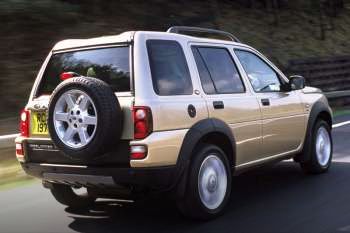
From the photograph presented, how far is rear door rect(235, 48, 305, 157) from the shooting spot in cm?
680

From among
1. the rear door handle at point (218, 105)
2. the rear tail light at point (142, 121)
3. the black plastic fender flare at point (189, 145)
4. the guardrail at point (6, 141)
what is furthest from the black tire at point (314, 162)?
the guardrail at point (6, 141)

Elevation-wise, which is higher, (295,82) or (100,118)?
(295,82)

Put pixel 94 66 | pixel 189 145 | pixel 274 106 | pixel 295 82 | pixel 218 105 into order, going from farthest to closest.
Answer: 1. pixel 295 82
2. pixel 274 106
3. pixel 218 105
4. pixel 94 66
5. pixel 189 145

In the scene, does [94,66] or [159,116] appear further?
[94,66]

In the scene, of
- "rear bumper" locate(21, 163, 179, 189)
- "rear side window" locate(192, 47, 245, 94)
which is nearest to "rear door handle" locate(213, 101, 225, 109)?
"rear side window" locate(192, 47, 245, 94)

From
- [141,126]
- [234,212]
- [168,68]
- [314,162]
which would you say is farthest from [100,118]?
[314,162]

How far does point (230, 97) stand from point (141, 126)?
1388mm

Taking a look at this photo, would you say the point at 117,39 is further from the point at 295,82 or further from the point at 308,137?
the point at 308,137

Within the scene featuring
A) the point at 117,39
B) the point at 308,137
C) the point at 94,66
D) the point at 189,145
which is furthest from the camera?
the point at 308,137

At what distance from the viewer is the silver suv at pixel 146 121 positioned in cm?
524

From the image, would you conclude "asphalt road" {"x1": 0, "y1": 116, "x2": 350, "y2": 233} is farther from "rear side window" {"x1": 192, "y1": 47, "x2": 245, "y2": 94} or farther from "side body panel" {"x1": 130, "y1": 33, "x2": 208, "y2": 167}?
"rear side window" {"x1": 192, "y1": 47, "x2": 245, "y2": 94}

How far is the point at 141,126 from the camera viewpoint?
5.22m

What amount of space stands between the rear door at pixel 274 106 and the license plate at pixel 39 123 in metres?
2.32

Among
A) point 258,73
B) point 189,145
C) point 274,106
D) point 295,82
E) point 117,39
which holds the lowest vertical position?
point 189,145
